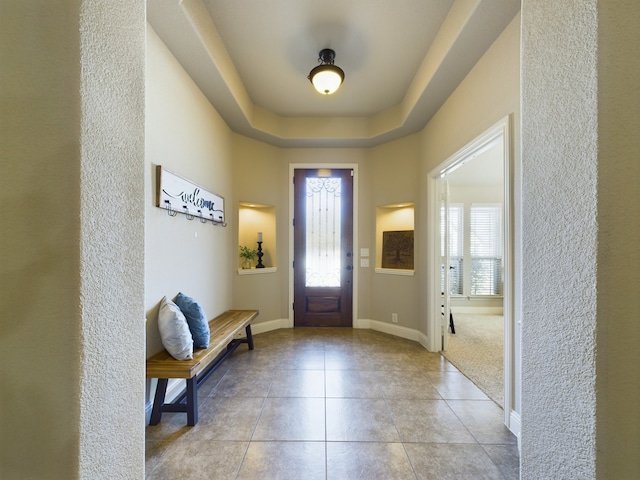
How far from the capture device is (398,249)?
388 centimetres

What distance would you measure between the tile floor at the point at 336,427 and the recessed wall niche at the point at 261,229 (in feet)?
5.38

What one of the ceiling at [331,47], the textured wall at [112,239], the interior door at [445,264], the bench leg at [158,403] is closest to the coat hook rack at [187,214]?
the ceiling at [331,47]

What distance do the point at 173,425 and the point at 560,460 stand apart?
7.18 ft

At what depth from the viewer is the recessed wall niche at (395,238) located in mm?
3756

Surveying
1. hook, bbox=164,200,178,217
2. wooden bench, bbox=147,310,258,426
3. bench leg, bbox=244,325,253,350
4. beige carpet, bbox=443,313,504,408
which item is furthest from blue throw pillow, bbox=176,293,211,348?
beige carpet, bbox=443,313,504,408

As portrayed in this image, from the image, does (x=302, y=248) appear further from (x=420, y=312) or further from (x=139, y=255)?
(x=139, y=255)

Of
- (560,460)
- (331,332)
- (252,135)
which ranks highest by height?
(252,135)

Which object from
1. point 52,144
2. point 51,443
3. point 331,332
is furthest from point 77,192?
point 331,332

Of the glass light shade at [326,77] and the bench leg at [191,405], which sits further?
the glass light shade at [326,77]

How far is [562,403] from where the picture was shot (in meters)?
0.75

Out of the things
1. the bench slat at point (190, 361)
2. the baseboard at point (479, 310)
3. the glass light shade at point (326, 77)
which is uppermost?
the glass light shade at point (326, 77)

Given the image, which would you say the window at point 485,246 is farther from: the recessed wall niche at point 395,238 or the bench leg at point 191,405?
the bench leg at point 191,405

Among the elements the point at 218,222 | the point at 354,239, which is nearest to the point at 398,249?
the point at 354,239

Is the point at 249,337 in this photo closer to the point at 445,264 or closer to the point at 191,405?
the point at 191,405
